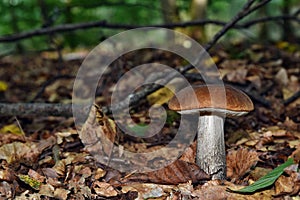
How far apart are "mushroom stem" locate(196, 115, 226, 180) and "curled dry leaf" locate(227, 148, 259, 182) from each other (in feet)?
0.36

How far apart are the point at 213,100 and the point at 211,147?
0.38 m

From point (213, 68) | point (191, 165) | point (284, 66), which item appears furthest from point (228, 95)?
point (284, 66)

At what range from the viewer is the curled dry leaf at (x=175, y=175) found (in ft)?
6.63

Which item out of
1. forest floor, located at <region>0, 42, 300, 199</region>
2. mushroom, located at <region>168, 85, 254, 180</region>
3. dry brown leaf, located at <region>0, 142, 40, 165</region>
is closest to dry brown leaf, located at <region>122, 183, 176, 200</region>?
forest floor, located at <region>0, 42, 300, 199</region>

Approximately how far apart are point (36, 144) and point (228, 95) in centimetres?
148

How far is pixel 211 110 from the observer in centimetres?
200

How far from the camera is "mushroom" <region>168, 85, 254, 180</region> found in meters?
1.96

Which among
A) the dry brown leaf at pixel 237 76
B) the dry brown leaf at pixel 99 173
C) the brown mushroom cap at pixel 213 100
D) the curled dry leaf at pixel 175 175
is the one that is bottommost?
the dry brown leaf at pixel 99 173

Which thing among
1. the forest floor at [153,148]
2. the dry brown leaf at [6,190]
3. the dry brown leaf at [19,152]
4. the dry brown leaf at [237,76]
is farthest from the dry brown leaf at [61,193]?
the dry brown leaf at [237,76]

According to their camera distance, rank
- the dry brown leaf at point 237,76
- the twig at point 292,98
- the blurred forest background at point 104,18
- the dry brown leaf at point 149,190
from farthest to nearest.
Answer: the blurred forest background at point 104,18, the dry brown leaf at point 237,76, the twig at point 292,98, the dry brown leaf at point 149,190

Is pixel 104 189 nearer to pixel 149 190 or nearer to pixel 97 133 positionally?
pixel 149 190

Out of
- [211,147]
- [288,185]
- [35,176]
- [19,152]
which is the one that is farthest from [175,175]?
[19,152]

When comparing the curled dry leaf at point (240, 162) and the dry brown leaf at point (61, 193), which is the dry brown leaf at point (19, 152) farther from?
the curled dry leaf at point (240, 162)

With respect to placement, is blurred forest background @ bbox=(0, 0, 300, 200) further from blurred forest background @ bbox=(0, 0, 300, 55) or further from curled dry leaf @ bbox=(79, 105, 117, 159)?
blurred forest background @ bbox=(0, 0, 300, 55)
